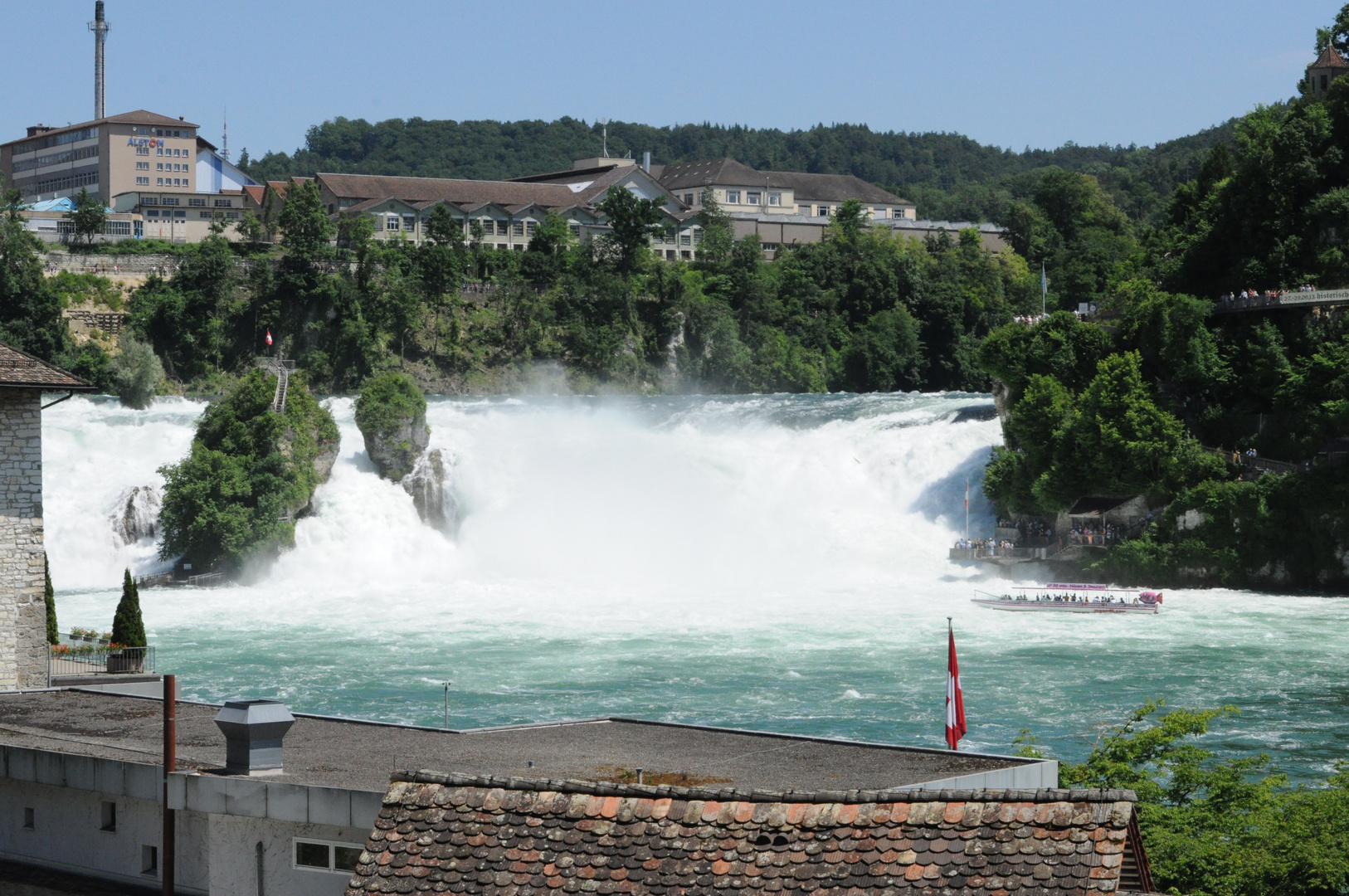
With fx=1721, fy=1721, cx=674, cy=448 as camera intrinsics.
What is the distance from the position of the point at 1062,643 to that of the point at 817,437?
23590 millimetres

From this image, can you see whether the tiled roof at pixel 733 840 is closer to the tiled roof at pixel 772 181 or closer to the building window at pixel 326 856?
the building window at pixel 326 856

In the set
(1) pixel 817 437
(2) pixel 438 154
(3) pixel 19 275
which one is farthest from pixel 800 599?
(2) pixel 438 154

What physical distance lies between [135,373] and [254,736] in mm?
61212

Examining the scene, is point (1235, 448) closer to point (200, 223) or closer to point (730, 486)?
point (730, 486)

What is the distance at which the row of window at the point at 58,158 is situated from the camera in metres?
121

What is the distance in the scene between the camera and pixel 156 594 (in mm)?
50594

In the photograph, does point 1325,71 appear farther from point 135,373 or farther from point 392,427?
point 135,373

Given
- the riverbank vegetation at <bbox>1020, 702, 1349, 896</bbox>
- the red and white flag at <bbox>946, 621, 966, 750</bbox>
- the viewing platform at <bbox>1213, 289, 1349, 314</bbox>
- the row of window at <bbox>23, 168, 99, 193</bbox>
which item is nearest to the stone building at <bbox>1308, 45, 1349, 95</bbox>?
the viewing platform at <bbox>1213, 289, 1349, 314</bbox>

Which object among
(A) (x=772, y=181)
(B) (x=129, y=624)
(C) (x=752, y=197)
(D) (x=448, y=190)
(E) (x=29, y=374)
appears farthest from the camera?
(A) (x=772, y=181)

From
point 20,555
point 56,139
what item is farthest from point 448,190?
point 20,555

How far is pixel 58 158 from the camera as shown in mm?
124750

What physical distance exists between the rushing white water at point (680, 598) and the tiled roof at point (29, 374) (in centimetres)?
1080

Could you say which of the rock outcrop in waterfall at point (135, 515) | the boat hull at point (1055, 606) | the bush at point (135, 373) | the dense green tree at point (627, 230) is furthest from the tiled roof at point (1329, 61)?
the bush at point (135, 373)

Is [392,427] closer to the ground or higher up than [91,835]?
higher up
